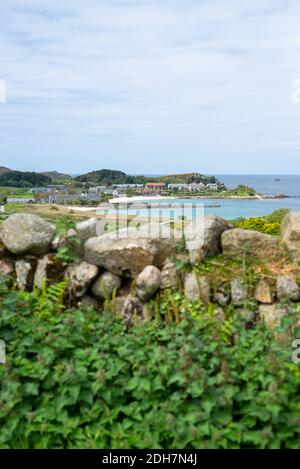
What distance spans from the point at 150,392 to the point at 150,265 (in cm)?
204

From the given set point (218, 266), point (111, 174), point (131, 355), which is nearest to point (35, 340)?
point (131, 355)

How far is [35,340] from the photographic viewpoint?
17.1 feet

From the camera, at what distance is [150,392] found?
438cm

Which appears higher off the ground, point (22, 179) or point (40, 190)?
point (22, 179)

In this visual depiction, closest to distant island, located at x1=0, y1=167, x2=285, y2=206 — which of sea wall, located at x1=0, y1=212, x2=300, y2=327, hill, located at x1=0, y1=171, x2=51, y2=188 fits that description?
hill, located at x1=0, y1=171, x2=51, y2=188

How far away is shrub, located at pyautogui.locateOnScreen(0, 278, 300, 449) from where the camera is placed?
3.96 meters

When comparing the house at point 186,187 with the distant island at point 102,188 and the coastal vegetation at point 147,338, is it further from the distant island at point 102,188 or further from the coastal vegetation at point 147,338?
the coastal vegetation at point 147,338

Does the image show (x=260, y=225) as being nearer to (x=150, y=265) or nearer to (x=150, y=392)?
(x=150, y=265)

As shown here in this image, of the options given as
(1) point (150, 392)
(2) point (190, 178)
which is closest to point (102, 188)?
(2) point (190, 178)

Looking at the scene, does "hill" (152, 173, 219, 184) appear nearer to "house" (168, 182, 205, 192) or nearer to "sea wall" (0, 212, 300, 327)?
"house" (168, 182, 205, 192)

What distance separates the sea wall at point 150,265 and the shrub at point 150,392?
2.72ft

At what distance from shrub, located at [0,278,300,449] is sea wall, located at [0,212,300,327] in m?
0.83

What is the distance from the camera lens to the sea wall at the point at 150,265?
19.0ft

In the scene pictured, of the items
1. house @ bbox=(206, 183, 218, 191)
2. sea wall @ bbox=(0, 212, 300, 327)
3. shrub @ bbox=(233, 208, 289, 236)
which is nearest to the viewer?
sea wall @ bbox=(0, 212, 300, 327)
